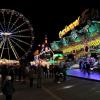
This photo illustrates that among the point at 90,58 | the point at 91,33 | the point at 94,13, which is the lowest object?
the point at 90,58

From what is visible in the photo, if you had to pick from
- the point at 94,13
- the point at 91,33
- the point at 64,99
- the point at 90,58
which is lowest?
the point at 64,99

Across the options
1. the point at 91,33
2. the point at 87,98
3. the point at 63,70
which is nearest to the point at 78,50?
the point at 91,33

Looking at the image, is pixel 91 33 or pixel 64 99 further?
pixel 91 33

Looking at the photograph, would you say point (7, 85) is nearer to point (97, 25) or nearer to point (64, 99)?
point (64, 99)

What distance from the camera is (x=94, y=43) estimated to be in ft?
162

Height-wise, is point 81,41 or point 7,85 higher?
point 81,41

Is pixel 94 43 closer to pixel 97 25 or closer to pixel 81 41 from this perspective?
pixel 97 25

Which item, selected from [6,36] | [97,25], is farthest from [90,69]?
[6,36]

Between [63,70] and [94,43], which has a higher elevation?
[94,43]

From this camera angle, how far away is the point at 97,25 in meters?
47.1

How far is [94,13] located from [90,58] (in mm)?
8158

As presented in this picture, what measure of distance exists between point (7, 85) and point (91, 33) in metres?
35.5

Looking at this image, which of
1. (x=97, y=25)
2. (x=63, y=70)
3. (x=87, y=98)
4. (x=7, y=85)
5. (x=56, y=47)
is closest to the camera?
(x=7, y=85)

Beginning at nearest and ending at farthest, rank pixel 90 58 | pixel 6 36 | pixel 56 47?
pixel 6 36, pixel 90 58, pixel 56 47
